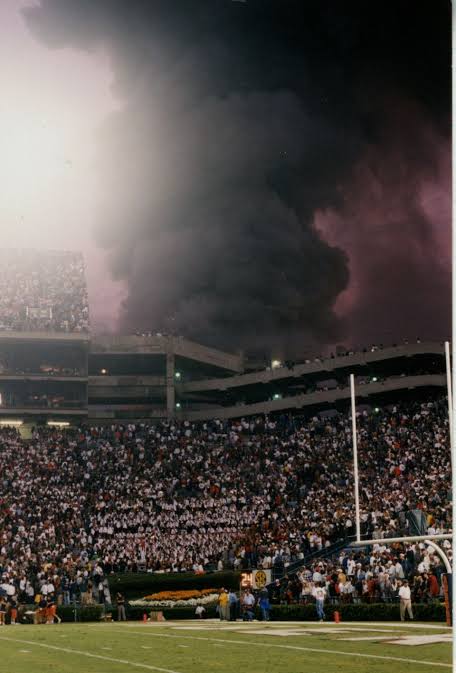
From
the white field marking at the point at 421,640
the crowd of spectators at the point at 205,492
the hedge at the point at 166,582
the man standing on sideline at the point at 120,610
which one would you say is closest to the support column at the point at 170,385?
the crowd of spectators at the point at 205,492

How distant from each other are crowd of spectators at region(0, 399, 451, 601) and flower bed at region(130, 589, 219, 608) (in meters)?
1.07

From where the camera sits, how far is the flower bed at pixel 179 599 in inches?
720

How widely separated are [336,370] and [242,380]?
3994 millimetres

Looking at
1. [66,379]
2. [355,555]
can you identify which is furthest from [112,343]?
[355,555]

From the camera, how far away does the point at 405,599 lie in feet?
41.8

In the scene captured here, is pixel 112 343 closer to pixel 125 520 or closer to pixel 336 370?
pixel 336 370

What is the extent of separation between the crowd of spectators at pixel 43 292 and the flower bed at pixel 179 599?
15.5 m

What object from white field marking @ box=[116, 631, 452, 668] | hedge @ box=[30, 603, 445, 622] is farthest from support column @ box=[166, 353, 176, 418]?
white field marking @ box=[116, 631, 452, 668]

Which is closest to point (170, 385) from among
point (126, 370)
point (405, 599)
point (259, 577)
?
point (126, 370)

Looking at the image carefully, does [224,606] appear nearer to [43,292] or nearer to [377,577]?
[377,577]

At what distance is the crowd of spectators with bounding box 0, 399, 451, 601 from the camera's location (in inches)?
775

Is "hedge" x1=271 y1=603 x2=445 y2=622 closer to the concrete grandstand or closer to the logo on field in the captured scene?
the logo on field

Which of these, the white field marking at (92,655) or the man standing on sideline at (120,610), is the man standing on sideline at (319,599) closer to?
the man standing on sideline at (120,610)

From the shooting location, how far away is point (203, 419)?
33.7m
